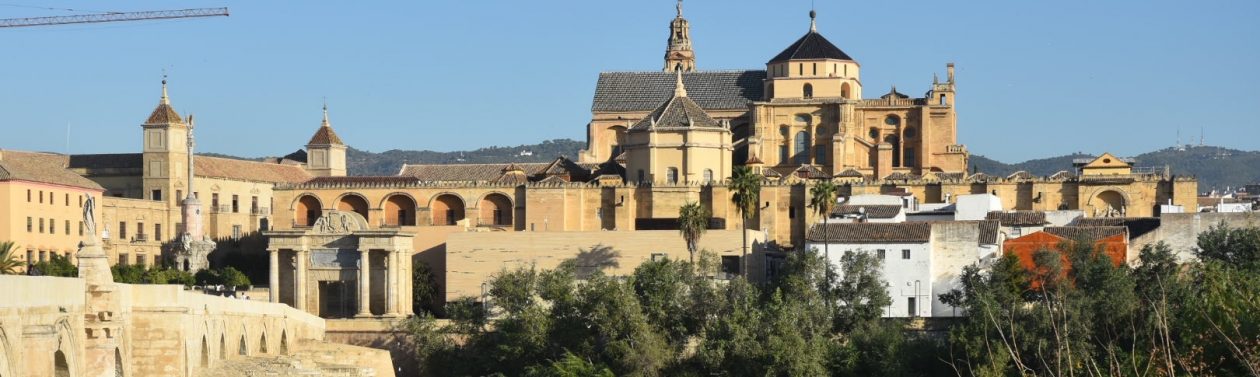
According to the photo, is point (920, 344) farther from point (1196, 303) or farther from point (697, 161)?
point (697, 161)

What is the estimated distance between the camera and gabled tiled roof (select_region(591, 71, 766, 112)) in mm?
86875

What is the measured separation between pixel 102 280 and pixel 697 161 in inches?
1619

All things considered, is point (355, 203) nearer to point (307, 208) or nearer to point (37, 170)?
point (307, 208)

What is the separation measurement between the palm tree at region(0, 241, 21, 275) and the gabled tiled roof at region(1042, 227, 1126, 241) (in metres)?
31.2

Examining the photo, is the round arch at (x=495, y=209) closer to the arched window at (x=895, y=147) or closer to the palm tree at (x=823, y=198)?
the palm tree at (x=823, y=198)

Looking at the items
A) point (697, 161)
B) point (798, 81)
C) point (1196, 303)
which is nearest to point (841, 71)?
point (798, 81)

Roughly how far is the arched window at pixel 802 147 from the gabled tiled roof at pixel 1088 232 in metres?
19.0

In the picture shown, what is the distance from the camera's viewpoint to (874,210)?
6862 cm

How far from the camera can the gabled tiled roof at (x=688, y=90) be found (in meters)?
86.9

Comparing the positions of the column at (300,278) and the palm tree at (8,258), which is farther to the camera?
the column at (300,278)

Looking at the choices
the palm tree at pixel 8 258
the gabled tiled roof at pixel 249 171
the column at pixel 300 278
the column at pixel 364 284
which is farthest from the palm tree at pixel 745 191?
the palm tree at pixel 8 258

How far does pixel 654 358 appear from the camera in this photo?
53938mm

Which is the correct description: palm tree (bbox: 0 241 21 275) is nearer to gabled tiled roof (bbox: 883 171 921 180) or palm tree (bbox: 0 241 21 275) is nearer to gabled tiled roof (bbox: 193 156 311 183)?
gabled tiled roof (bbox: 193 156 311 183)

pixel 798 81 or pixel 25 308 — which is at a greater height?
pixel 798 81
